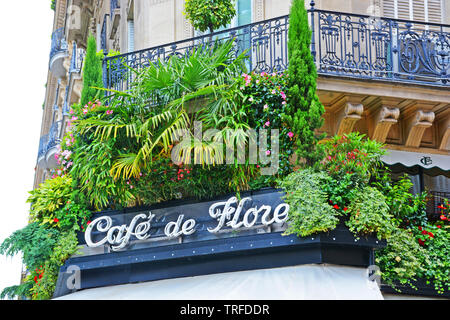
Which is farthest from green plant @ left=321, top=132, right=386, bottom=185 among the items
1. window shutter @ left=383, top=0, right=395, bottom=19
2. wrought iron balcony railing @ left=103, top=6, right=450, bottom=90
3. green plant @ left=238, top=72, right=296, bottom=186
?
window shutter @ left=383, top=0, right=395, bottom=19

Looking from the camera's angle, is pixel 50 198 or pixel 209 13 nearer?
pixel 50 198

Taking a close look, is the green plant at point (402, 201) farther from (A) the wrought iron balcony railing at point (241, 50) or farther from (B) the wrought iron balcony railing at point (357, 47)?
(A) the wrought iron balcony railing at point (241, 50)

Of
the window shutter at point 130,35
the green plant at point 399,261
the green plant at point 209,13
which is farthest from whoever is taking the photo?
the window shutter at point 130,35

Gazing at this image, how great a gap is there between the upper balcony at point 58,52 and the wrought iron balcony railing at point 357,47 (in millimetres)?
13953

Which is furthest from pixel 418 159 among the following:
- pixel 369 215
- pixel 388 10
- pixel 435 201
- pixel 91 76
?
pixel 91 76

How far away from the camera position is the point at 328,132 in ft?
52.8

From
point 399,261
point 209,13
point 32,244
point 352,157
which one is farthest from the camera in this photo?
point 209,13

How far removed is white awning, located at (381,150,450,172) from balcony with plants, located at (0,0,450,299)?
9.0 inches

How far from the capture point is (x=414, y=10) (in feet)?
58.4

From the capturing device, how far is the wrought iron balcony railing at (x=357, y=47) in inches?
628

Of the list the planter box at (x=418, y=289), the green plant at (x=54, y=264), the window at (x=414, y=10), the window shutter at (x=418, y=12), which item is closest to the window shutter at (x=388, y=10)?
the window at (x=414, y=10)

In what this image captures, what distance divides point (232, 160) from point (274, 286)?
7.88ft

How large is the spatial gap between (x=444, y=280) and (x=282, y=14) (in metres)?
5.98

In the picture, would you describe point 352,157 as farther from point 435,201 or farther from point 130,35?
point 130,35
